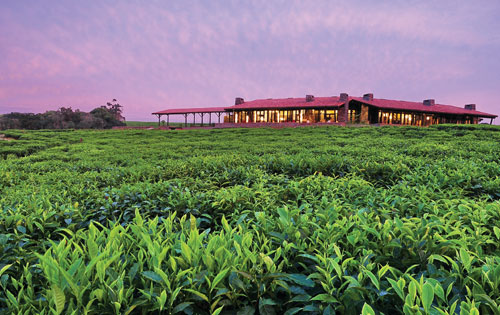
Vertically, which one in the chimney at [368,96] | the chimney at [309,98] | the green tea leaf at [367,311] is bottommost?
the green tea leaf at [367,311]

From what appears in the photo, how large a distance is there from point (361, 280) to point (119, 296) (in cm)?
127

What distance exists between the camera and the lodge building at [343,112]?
1570 inches

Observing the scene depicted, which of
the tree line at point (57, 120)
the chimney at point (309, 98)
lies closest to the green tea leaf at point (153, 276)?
the chimney at point (309, 98)

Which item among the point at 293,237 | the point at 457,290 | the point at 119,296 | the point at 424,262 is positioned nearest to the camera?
the point at 119,296

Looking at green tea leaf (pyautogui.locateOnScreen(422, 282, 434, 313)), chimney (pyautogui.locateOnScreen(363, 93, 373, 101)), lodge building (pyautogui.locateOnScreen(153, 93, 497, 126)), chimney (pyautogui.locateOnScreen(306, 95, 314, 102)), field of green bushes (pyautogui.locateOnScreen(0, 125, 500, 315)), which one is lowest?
field of green bushes (pyautogui.locateOnScreen(0, 125, 500, 315))

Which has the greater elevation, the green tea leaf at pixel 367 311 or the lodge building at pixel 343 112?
the lodge building at pixel 343 112

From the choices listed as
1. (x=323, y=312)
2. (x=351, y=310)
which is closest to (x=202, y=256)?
(x=323, y=312)

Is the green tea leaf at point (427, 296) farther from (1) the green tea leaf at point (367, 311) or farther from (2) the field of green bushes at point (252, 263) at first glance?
(1) the green tea leaf at point (367, 311)

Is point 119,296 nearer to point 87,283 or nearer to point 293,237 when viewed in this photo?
point 87,283

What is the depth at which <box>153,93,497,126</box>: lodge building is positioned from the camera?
39.9 meters

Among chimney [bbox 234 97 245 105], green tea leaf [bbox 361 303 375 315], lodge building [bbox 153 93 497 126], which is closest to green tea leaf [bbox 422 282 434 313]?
green tea leaf [bbox 361 303 375 315]

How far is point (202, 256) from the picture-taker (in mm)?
1594

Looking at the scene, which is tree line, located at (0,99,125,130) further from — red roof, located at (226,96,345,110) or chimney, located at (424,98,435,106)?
chimney, located at (424,98,435,106)

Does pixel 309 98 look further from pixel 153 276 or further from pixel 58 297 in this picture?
pixel 58 297
